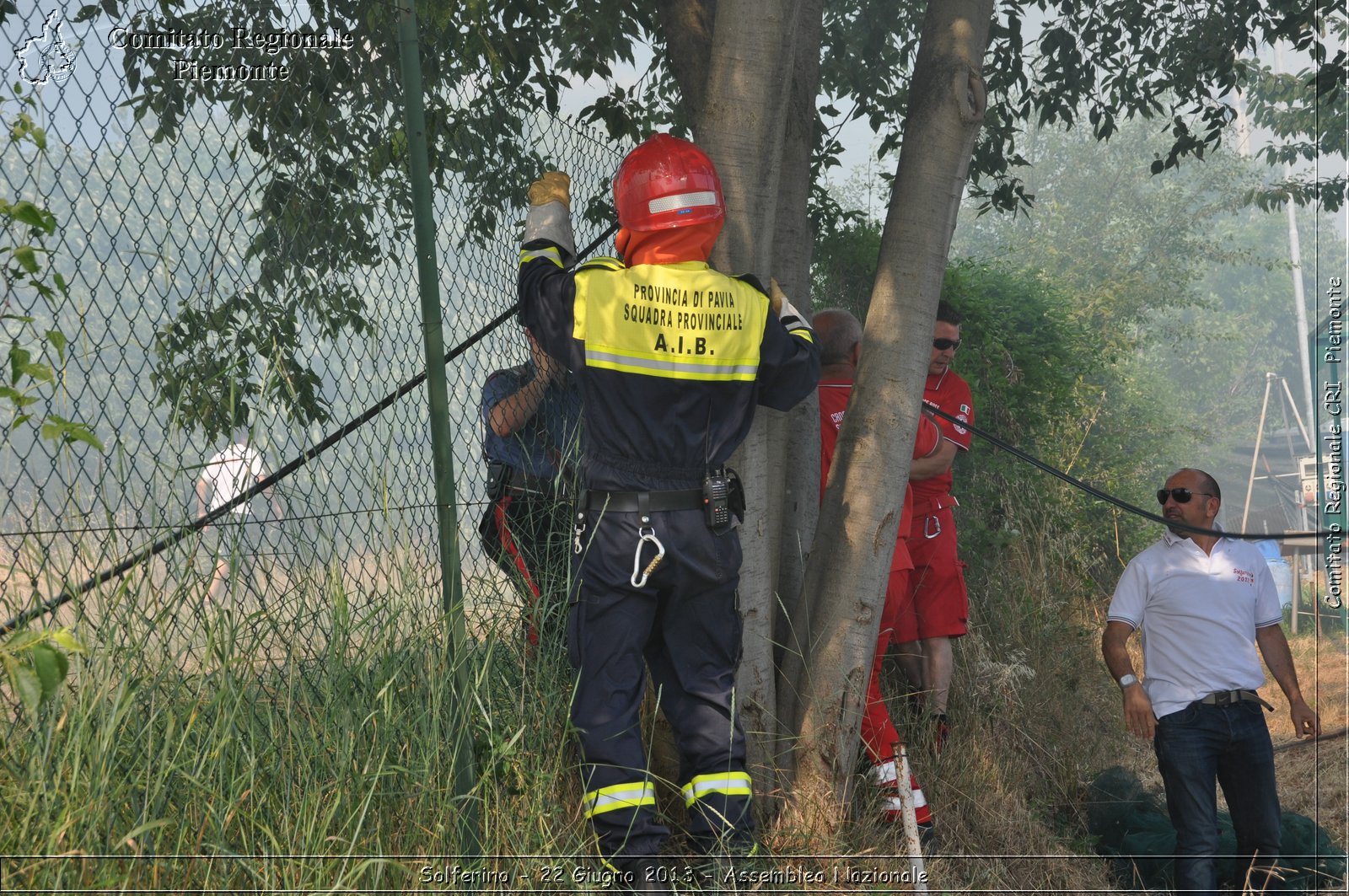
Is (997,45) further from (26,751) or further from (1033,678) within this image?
(26,751)

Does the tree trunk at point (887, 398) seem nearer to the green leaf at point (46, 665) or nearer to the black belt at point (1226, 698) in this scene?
the black belt at point (1226, 698)

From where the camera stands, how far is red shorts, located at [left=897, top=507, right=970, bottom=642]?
4.81 m

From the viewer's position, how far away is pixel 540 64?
16.5 feet

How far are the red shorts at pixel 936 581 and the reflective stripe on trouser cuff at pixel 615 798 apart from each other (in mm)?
2147

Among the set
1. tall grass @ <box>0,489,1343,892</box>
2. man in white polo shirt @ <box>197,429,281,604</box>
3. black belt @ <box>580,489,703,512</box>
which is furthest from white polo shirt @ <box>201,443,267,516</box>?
black belt @ <box>580,489,703,512</box>

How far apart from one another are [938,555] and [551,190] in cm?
260

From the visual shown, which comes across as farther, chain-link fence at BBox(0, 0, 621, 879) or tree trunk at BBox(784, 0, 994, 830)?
tree trunk at BBox(784, 0, 994, 830)

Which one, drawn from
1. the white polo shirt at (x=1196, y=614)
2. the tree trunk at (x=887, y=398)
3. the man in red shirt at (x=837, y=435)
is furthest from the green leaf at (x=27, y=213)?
the white polo shirt at (x=1196, y=614)

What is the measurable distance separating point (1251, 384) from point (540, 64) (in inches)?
2319

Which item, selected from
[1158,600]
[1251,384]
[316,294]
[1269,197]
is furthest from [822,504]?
[1251,384]

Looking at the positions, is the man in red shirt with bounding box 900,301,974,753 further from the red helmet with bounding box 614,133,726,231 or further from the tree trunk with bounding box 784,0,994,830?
the red helmet with bounding box 614,133,726,231

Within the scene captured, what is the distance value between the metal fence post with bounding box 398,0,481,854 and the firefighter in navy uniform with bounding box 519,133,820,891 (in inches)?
11.8

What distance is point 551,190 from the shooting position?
10.4 feet

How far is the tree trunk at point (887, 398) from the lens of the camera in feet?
12.1
